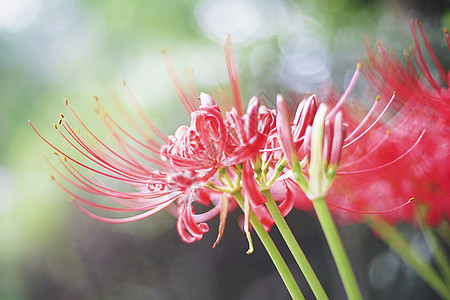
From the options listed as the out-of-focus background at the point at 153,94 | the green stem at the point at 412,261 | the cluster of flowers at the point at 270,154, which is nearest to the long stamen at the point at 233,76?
the cluster of flowers at the point at 270,154

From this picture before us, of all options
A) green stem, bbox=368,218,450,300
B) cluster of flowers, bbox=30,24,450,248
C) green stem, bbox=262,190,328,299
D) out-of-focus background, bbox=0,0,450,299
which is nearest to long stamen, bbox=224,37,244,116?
cluster of flowers, bbox=30,24,450,248

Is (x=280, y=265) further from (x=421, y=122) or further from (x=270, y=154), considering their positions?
(x=421, y=122)

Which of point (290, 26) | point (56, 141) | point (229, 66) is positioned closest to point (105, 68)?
point (56, 141)

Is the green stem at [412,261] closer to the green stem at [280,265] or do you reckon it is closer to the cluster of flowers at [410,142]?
the cluster of flowers at [410,142]

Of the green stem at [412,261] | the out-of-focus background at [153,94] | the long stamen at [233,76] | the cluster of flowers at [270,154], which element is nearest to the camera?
the cluster of flowers at [270,154]

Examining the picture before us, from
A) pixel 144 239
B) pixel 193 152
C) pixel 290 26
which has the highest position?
pixel 290 26

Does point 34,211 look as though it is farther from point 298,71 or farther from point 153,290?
point 298,71

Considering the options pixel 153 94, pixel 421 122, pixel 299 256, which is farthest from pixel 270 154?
pixel 153 94
